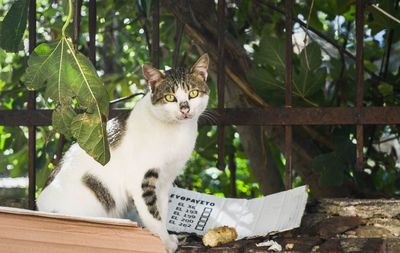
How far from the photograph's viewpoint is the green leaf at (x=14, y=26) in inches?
83.4

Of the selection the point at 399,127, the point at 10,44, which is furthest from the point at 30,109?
the point at 399,127

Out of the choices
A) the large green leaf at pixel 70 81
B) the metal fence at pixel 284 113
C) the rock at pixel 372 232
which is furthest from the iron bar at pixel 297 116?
the large green leaf at pixel 70 81

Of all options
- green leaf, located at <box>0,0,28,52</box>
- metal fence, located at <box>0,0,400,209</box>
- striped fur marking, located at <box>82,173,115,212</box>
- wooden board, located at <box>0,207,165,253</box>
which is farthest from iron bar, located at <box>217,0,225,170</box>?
wooden board, located at <box>0,207,165,253</box>

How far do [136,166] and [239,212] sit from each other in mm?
378

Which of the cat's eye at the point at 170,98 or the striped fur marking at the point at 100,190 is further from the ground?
the cat's eye at the point at 170,98

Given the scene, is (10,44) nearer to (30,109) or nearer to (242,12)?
(30,109)

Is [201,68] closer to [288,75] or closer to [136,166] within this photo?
[288,75]

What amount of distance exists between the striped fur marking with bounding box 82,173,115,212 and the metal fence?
33cm

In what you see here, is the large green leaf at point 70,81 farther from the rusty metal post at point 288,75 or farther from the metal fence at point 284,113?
the rusty metal post at point 288,75

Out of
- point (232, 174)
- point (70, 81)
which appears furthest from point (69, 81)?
point (232, 174)

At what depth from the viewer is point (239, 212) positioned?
2.43m

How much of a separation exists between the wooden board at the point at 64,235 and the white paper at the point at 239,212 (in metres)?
0.54

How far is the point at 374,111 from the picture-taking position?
2412 millimetres

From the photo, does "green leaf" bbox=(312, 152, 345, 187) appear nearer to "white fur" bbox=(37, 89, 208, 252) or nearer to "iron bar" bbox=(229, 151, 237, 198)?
"white fur" bbox=(37, 89, 208, 252)
